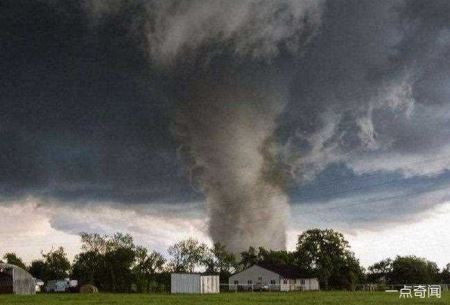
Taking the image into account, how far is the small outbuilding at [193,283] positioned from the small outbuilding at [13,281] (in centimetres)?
2851

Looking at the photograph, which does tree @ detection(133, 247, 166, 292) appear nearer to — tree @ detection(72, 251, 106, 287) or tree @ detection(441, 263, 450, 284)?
tree @ detection(72, 251, 106, 287)

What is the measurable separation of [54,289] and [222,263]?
38.8m

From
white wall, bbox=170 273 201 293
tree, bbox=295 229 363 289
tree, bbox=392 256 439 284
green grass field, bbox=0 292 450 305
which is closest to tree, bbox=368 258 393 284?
tree, bbox=392 256 439 284

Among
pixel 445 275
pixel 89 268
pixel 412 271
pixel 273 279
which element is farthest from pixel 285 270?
pixel 445 275

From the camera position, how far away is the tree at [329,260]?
12012 cm

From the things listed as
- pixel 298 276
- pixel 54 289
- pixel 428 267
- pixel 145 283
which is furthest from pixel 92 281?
pixel 428 267

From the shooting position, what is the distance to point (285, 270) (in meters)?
120

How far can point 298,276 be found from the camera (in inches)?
4658

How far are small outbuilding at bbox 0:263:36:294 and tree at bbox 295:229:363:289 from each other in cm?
5414

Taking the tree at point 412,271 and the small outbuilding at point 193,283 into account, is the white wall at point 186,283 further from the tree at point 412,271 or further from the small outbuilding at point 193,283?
the tree at point 412,271

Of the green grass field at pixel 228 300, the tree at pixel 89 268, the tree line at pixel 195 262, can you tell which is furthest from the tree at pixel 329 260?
the green grass field at pixel 228 300

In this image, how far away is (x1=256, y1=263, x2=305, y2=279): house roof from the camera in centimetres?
11675

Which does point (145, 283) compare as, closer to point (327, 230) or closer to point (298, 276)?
point (298, 276)

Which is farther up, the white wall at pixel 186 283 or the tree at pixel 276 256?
the tree at pixel 276 256
